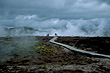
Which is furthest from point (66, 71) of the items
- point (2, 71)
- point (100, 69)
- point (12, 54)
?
point (12, 54)

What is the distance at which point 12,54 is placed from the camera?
29.8 metres

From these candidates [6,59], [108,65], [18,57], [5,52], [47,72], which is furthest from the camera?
[5,52]

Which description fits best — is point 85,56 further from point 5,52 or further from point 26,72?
point 5,52

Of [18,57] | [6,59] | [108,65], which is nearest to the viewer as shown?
[108,65]

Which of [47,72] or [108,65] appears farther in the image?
[108,65]

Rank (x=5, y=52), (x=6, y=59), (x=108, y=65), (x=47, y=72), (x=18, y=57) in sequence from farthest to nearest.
Result: (x=5, y=52), (x=18, y=57), (x=6, y=59), (x=108, y=65), (x=47, y=72)

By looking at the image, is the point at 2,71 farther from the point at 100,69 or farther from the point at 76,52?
the point at 76,52

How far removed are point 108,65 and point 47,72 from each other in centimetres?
890

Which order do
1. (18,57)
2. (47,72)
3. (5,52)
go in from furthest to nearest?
(5,52) → (18,57) → (47,72)

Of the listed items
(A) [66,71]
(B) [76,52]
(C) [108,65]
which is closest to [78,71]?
(A) [66,71]

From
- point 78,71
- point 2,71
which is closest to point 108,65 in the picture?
point 78,71

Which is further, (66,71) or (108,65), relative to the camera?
(108,65)

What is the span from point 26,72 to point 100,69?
922cm

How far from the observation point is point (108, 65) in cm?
2088
